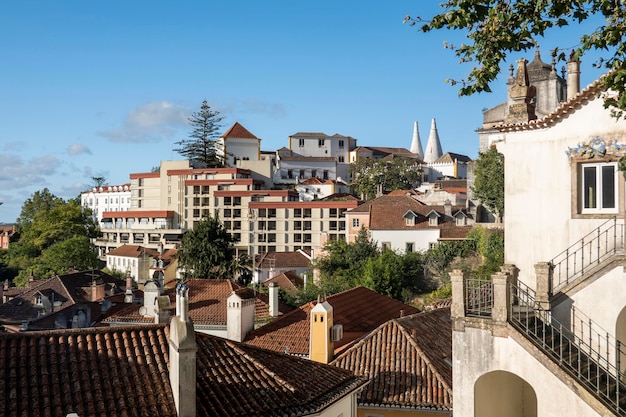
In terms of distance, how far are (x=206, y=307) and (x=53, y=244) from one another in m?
66.3

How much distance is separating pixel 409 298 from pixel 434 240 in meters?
7.15

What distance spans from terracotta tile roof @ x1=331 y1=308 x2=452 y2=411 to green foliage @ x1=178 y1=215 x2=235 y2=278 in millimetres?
32978

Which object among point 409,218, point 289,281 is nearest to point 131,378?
point 289,281

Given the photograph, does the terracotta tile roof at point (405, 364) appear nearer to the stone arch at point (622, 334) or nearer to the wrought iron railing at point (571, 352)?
the wrought iron railing at point (571, 352)

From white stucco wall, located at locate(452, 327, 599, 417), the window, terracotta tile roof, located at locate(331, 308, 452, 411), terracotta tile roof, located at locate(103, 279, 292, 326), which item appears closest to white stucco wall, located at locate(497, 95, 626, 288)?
the window

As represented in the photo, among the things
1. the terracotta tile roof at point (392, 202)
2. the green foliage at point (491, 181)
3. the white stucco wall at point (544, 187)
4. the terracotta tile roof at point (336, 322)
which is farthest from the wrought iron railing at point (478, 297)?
the terracotta tile roof at point (392, 202)

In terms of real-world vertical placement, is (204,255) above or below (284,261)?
above

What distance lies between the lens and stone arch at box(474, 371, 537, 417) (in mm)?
13156

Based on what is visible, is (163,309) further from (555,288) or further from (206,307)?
(206,307)

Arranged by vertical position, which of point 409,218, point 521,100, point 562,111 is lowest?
point 409,218

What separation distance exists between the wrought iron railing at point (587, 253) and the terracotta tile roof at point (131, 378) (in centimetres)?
514

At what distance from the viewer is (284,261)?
200ft

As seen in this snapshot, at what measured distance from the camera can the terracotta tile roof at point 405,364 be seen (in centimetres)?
1772

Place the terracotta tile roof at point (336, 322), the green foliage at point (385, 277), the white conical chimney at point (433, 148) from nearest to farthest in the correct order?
the terracotta tile roof at point (336, 322) < the green foliage at point (385, 277) < the white conical chimney at point (433, 148)
